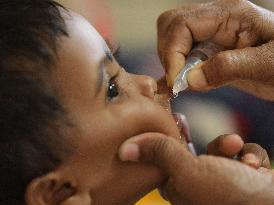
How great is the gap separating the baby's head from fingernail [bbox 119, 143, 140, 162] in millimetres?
19

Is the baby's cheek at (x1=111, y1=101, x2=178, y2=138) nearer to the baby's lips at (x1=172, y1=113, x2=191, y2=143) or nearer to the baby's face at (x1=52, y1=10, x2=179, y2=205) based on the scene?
the baby's face at (x1=52, y1=10, x2=179, y2=205)

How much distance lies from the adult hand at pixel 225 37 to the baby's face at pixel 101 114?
14 cm

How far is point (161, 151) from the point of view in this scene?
0.77m

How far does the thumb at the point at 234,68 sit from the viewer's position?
90 centimetres

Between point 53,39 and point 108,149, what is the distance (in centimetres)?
18

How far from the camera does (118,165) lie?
79 cm

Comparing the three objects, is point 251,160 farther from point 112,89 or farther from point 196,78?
point 112,89

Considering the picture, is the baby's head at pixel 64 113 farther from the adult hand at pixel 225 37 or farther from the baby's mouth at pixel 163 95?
the adult hand at pixel 225 37

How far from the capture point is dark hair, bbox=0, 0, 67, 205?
695 millimetres

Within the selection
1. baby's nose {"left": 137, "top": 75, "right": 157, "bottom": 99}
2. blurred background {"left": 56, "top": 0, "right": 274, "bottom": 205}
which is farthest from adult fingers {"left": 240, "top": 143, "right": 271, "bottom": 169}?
blurred background {"left": 56, "top": 0, "right": 274, "bottom": 205}

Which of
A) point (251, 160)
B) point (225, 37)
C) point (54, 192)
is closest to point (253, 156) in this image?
point (251, 160)

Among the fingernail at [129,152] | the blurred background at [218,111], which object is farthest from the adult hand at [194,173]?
the blurred background at [218,111]

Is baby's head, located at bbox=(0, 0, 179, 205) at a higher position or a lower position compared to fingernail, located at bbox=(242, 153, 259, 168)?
higher

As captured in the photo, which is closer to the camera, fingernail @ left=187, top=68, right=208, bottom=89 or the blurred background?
fingernail @ left=187, top=68, right=208, bottom=89
